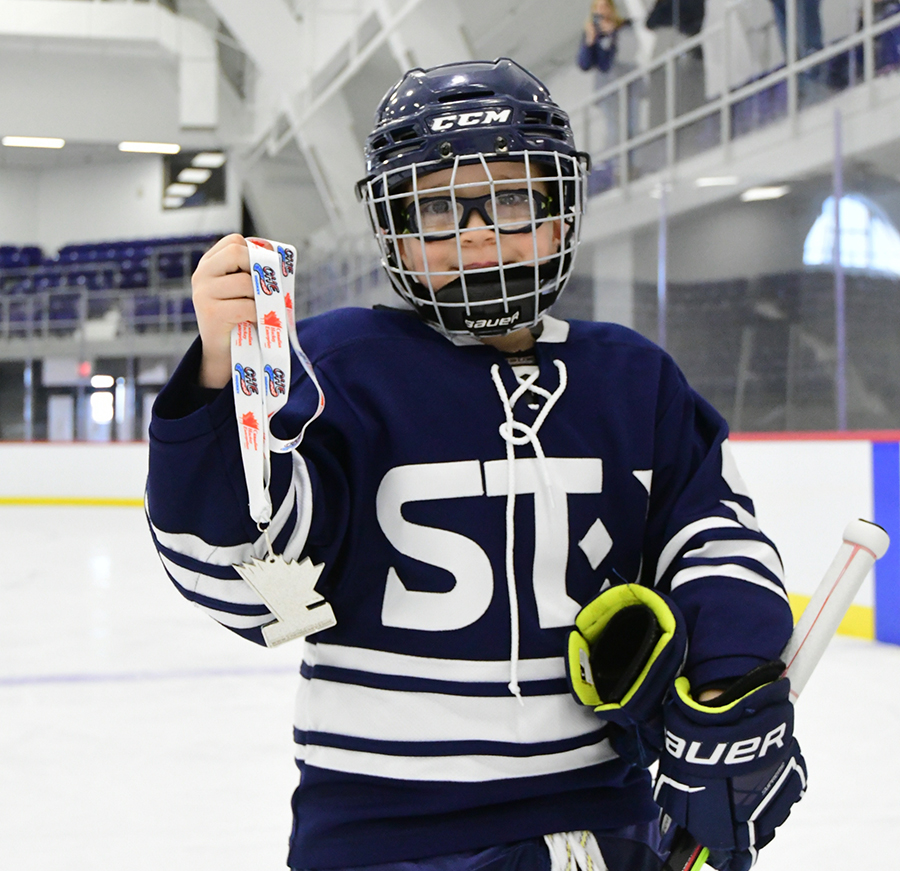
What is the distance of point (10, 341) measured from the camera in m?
8.42

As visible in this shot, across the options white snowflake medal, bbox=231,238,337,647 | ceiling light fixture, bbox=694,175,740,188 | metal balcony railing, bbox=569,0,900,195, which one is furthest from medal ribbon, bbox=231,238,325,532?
ceiling light fixture, bbox=694,175,740,188

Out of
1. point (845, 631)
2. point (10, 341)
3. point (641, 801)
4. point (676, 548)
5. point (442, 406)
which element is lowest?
point (845, 631)

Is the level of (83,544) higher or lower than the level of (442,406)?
lower

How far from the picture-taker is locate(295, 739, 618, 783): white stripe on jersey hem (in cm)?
75

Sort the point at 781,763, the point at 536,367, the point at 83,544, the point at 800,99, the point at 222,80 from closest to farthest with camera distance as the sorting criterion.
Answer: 1. the point at 781,763
2. the point at 536,367
3. the point at 800,99
4. the point at 83,544
5. the point at 222,80

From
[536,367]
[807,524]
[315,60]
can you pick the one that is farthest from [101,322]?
[536,367]

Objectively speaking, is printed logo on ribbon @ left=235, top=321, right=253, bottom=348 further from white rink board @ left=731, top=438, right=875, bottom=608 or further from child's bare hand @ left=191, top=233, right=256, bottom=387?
white rink board @ left=731, top=438, right=875, bottom=608

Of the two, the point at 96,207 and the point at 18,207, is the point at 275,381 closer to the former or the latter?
the point at 96,207

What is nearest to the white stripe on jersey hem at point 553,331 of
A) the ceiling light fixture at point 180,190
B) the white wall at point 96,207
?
the white wall at point 96,207

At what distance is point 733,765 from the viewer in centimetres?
70

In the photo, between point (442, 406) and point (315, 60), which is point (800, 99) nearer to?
point (442, 406)

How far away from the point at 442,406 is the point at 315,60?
A: 8151 millimetres

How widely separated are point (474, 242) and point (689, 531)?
279 mm

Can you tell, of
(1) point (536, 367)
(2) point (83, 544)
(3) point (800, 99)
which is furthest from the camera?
(2) point (83, 544)
